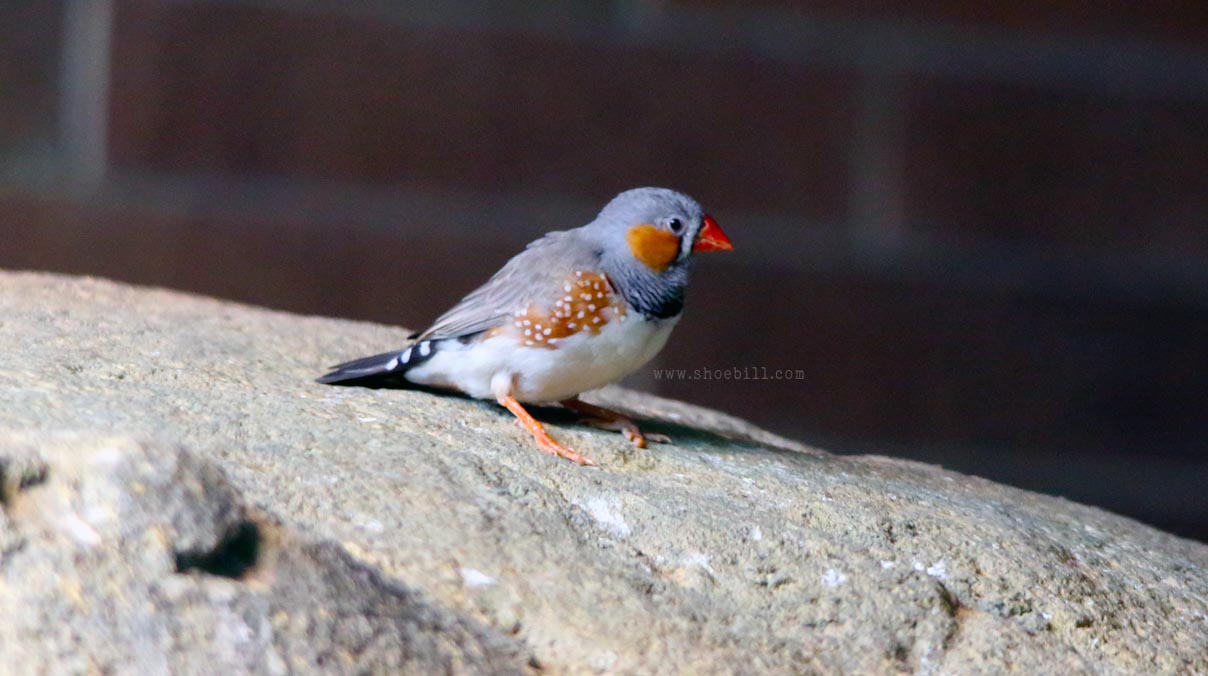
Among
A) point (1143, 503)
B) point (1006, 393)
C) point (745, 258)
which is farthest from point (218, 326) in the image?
point (1143, 503)

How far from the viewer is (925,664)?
2.11 m

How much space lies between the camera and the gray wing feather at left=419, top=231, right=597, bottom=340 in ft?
9.33

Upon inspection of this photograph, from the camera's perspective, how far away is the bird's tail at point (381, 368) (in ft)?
9.52

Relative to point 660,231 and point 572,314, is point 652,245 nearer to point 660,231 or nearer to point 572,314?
point 660,231

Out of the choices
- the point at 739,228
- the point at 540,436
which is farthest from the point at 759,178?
the point at 540,436

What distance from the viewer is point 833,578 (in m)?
2.23

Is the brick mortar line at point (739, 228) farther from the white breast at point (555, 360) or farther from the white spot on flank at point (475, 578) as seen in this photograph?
the white spot on flank at point (475, 578)

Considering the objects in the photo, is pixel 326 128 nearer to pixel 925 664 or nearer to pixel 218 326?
pixel 218 326

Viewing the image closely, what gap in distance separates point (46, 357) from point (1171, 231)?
14.6 feet

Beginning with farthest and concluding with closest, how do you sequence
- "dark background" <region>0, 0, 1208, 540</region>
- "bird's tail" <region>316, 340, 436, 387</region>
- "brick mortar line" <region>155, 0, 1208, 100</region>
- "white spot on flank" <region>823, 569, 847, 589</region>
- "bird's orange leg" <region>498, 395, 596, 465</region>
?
"brick mortar line" <region>155, 0, 1208, 100</region> → "dark background" <region>0, 0, 1208, 540</region> → "bird's tail" <region>316, 340, 436, 387</region> → "bird's orange leg" <region>498, 395, 596, 465</region> → "white spot on flank" <region>823, 569, 847, 589</region>

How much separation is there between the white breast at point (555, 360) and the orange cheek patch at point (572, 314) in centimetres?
1

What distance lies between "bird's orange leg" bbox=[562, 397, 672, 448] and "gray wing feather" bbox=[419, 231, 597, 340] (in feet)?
1.06

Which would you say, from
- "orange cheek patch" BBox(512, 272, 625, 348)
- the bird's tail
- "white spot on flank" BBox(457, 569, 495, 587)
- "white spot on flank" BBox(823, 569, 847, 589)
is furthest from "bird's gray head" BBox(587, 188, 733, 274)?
"white spot on flank" BBox(457, 569, 495, 587)

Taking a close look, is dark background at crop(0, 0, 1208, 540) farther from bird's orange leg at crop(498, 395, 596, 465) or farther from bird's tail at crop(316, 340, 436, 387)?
bird's orange leg at crop(498, 395, 596, 465)
